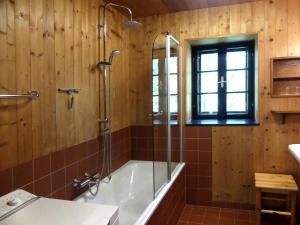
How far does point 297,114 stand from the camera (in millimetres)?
2840

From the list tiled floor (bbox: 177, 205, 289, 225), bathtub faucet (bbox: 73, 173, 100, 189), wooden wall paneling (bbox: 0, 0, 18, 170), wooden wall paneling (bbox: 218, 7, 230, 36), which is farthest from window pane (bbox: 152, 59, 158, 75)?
tiled floor (bbox: 177, 205, 289, 225)

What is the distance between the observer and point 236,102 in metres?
3.42

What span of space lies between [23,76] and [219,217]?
98.9 inches

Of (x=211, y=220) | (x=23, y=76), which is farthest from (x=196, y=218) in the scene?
(x=23, y=76)

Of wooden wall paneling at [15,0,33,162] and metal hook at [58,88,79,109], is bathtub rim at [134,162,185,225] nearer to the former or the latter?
wooden wall paneling at [15,0,33,162]

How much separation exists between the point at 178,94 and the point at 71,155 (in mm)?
1588

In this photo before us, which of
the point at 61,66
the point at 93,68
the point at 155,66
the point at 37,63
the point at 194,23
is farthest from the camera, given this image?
the point at 194,23

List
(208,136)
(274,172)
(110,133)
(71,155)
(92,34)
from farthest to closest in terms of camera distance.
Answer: (208,136)
(274,172)
(110,133)
(92,34)
(71,155)

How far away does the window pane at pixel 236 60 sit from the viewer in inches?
132

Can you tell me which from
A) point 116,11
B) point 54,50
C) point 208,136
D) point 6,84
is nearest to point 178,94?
point 208,136

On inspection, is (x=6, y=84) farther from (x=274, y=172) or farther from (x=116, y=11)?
(x=274, y=172)

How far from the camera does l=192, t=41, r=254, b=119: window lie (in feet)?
11.0

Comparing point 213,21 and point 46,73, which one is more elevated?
point 213,21

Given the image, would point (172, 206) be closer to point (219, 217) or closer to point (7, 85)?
point (219, 217)
